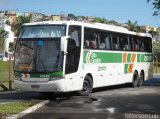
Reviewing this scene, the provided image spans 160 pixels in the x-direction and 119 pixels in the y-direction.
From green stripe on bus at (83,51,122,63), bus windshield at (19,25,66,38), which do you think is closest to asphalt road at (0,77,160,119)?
green stripe on bus at (83,51,122,63)

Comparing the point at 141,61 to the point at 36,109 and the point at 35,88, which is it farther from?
the point at 36,109

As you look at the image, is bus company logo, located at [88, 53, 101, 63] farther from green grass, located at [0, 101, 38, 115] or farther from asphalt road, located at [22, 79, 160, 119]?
green grass, located at [0, 101, 38, 115]

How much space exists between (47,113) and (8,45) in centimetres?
606

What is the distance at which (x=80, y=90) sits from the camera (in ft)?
64.7

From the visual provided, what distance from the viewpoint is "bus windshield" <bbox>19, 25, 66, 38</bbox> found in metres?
18.4

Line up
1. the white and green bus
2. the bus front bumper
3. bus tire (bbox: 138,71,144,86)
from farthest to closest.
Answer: bus tire (bbox: 138,71,144,86) < the white and green bus < the bus front bumper

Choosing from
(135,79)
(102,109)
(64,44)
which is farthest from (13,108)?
(135,79)

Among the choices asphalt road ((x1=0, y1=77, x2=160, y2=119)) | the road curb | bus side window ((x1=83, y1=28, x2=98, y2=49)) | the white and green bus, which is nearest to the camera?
the road curb

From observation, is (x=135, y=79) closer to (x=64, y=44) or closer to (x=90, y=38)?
(x=90, y=38)

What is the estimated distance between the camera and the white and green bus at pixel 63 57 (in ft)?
58.7

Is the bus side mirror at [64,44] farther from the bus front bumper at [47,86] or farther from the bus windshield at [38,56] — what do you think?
the bus front bumper at [47,86]

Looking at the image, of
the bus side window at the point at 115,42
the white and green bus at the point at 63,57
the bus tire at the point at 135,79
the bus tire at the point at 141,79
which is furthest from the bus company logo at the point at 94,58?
the bus tire at the point at 141,79

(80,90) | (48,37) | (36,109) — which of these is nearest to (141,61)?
(80,90)

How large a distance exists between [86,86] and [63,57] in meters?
2.67
